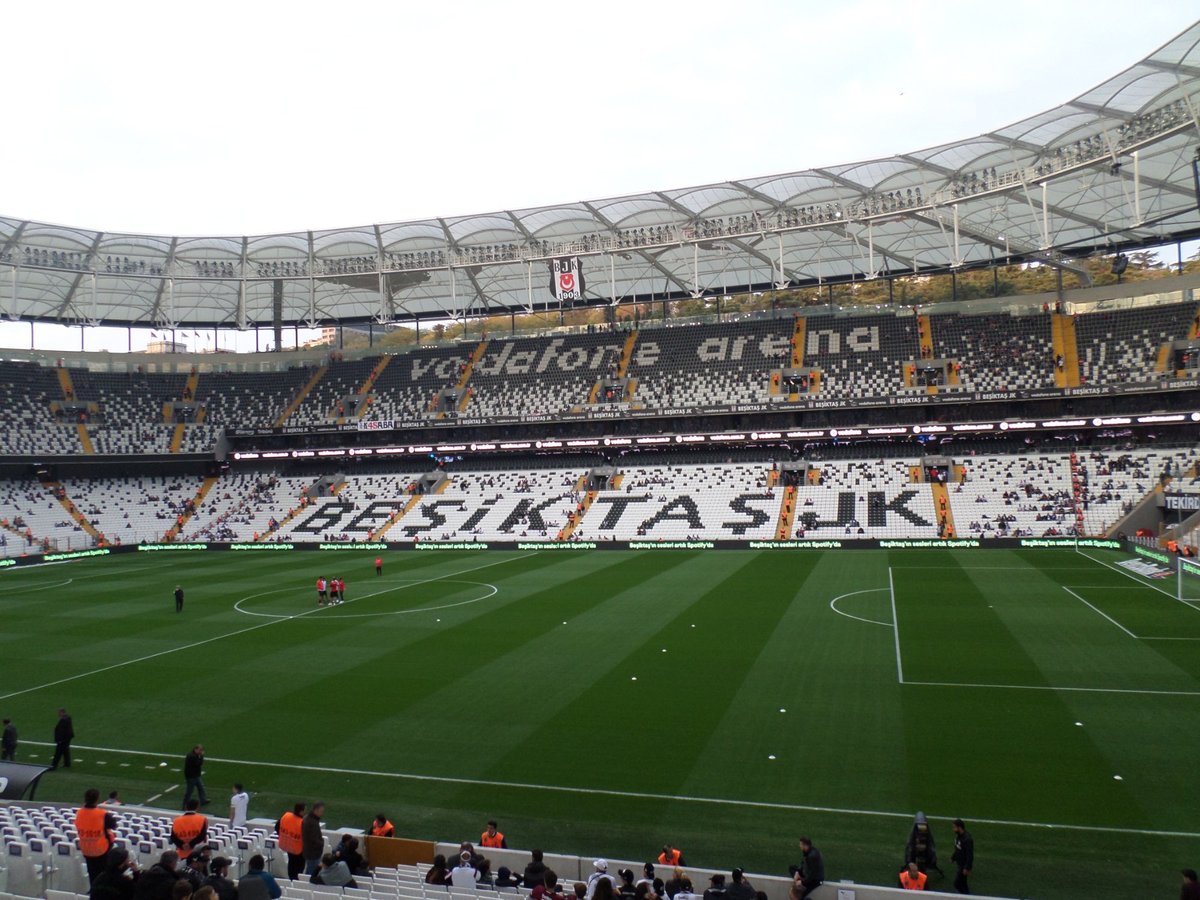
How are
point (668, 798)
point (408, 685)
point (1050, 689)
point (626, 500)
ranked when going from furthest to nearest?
point (626, 500)
point (408, 685)
point (1050, 689)
point (668, 798)

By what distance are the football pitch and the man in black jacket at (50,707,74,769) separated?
302mm

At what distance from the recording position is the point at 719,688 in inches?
738

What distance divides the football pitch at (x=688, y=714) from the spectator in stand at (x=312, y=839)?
2551 millimetres

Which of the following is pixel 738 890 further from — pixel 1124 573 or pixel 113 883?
pixel 1124 573

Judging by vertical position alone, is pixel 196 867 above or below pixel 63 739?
above

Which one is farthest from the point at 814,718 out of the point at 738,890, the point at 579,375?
the point at 579,375

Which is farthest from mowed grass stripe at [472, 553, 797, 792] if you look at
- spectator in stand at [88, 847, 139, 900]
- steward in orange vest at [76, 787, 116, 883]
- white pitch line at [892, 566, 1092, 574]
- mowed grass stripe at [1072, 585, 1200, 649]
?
mowed grass stripe at [1072, 585, 1200, 649]

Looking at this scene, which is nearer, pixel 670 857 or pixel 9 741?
pixel 670 857

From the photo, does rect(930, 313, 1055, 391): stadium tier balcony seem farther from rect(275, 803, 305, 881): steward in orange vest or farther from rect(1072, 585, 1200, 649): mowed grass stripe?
rect(275, 803, 305, 881): steward in orange vest

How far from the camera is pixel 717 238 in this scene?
171 ft

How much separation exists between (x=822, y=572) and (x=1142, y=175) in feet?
93.8

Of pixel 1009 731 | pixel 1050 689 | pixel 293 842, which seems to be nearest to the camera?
pixel 293 842

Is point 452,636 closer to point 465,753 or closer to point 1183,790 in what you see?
point 465,753

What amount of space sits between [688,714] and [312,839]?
8.89 meters
